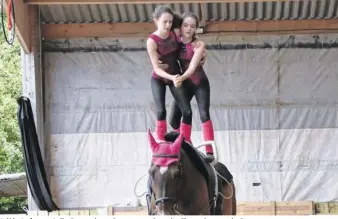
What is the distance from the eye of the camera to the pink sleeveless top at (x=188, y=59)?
17.7 ft

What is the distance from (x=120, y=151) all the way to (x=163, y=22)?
20.2ft

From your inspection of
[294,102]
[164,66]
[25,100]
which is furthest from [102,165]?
[164,66]

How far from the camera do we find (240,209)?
10227 millimetres

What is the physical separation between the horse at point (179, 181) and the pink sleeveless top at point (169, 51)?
2.79 ft

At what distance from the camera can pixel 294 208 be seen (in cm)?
1041

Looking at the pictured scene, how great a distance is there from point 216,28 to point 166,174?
726 cm

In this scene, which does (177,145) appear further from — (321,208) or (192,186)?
(321,208)

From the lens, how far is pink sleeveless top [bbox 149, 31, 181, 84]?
5301mm

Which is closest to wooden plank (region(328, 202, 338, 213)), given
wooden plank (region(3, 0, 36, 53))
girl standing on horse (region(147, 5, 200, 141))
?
wooden plank (region(3, 0, 36, 53))

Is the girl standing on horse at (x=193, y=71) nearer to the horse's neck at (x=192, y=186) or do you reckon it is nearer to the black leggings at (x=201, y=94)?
the black leggings at (x=201, y=94)

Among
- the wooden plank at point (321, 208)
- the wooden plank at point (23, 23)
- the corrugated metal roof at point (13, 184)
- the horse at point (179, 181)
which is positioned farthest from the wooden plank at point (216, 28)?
the horse at point (179, 181)

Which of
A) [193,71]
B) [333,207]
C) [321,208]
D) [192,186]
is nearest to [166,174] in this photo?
[192,186]

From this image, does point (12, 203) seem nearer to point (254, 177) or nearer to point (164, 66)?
point (254, 177)

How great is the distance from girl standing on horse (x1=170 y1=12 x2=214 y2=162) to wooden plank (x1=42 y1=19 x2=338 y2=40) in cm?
579
